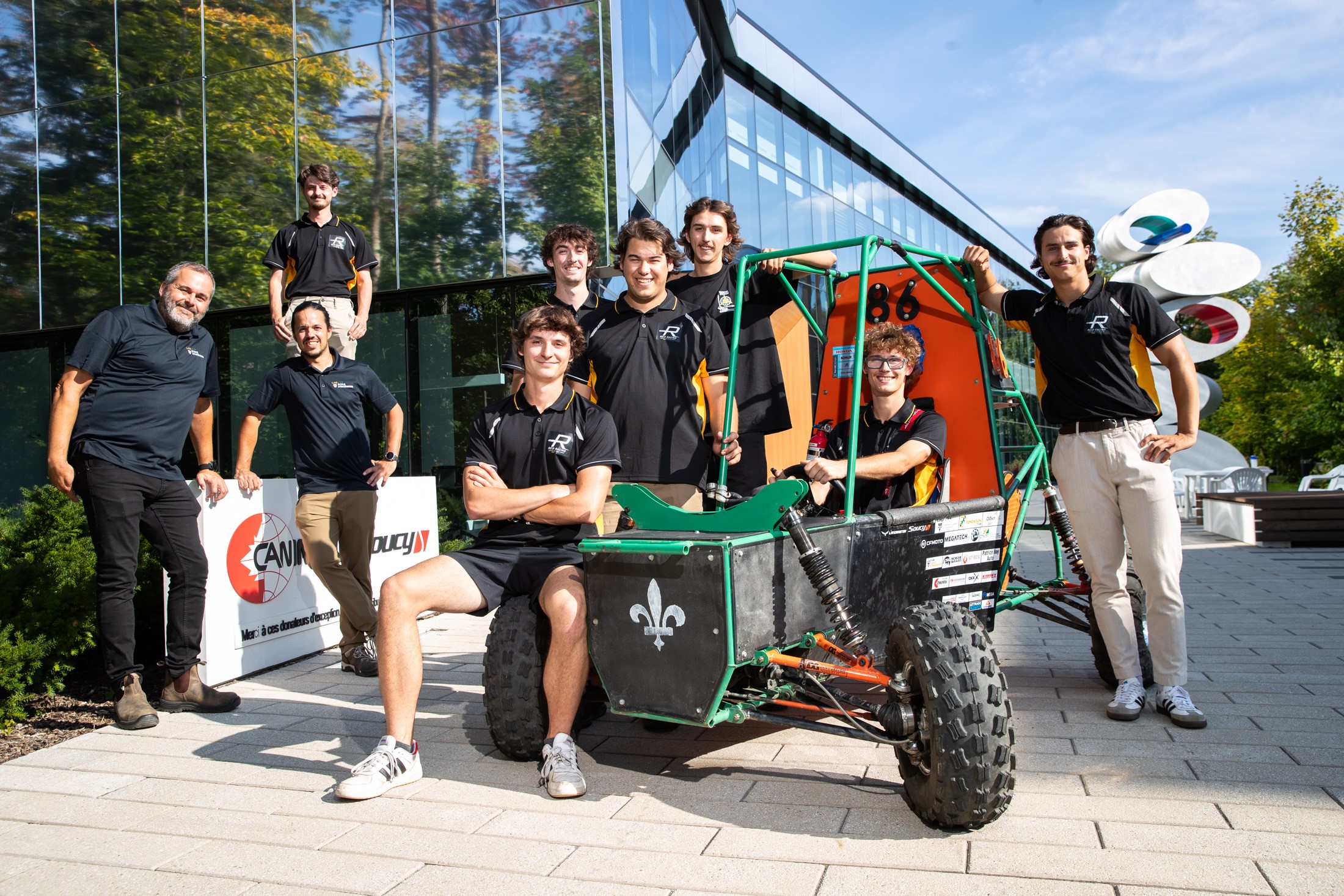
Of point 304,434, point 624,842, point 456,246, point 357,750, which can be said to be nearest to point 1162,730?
point 624,842

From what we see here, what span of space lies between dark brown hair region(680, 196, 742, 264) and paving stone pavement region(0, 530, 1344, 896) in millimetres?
2122

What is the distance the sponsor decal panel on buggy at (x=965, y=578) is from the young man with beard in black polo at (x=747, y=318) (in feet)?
2.86

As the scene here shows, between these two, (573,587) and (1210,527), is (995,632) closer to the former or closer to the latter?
(573,587)

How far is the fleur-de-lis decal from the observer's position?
2834 mm

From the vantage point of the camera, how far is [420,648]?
321 centimetres

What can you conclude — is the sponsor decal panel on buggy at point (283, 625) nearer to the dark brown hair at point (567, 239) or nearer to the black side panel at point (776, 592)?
the dark brown hair at point (567, 239)

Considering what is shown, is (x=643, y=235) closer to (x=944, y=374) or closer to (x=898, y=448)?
(x=898, y=448)

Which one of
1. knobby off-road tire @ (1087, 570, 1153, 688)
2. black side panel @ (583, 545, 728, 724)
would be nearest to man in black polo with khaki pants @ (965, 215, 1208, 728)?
knobby off-road tire @ (1087, 570, 1153, 688)

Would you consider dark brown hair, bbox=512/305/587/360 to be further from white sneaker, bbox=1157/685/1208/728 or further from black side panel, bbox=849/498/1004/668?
white sneaker, bbox=1157/685/1208/728

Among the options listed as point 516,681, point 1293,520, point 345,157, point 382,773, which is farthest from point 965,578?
point 1293,520

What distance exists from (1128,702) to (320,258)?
4971 mm

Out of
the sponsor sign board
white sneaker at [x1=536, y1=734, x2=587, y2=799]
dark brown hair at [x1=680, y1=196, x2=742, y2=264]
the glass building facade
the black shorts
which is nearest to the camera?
white sneaker at [x1=536, y1=734, x2=587, y2=799]

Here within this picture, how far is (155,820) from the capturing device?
2953mm

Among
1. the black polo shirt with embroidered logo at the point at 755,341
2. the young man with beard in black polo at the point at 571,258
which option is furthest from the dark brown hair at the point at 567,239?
the black polo shirt with embroidered logo at the point at 755,341
